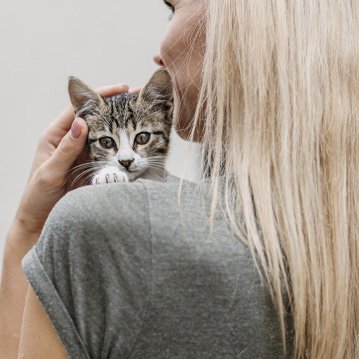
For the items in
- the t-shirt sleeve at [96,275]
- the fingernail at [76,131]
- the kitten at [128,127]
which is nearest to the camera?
the t-shirt sleeve at [96,275]

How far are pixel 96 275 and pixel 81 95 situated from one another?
738 millimetres

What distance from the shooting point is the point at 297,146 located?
2.34ft

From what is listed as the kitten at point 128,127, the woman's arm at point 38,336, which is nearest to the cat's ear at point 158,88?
the kitten at point 128,127

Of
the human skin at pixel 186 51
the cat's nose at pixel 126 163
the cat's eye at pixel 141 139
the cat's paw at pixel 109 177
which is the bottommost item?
the cat's nose at pixel 126 163

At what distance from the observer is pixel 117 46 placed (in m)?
1.93

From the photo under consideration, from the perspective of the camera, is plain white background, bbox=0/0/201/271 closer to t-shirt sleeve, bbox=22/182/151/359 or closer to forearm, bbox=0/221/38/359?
forearm, bbox=0/221/38/359

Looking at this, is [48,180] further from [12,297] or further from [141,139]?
[141,139]

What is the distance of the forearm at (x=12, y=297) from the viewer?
99 cm

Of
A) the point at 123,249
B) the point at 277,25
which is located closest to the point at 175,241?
the point at 123,249

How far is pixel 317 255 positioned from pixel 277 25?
29 cm

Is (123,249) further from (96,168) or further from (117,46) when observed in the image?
(117,46)

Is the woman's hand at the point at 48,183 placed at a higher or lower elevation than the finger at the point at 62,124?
lower

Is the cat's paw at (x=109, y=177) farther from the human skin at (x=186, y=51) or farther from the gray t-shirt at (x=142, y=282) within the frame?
the gray t-shirt at (x=142, y=282)

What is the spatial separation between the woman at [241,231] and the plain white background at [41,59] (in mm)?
1191
